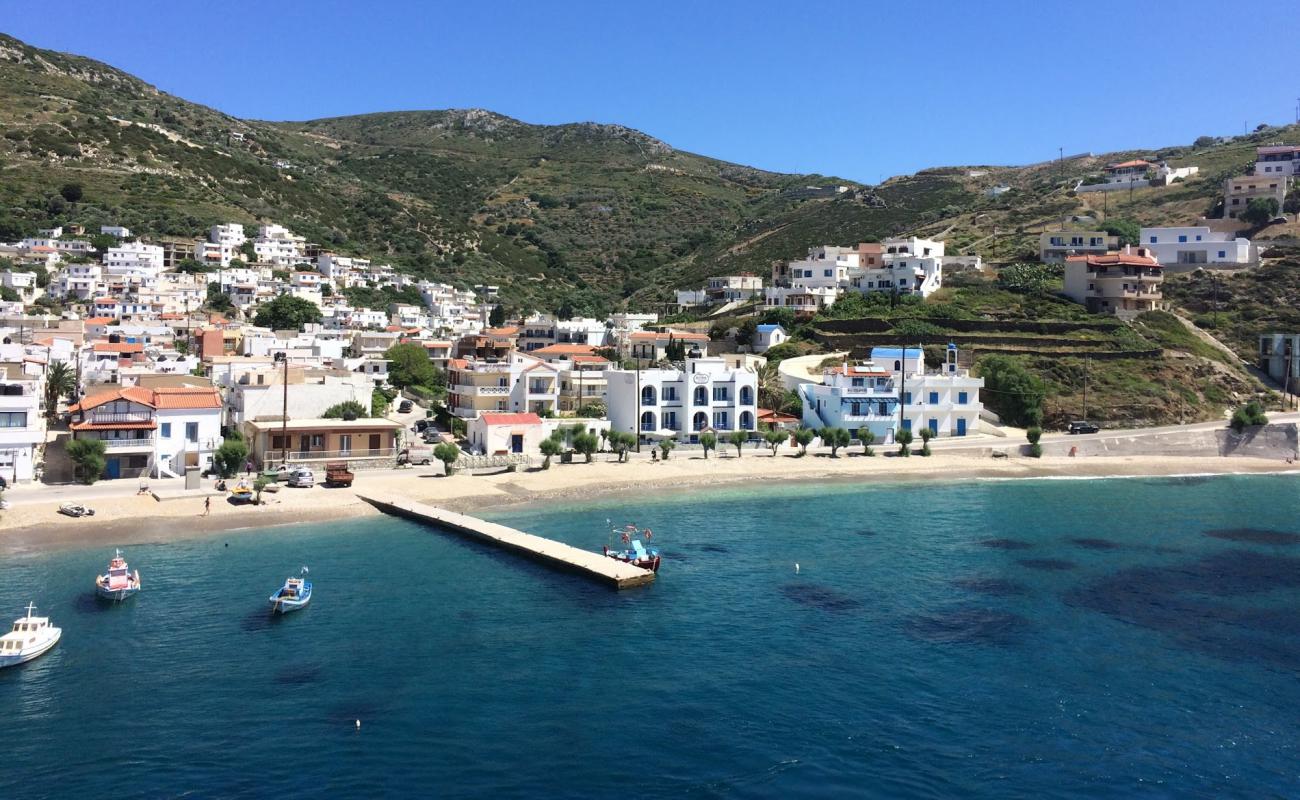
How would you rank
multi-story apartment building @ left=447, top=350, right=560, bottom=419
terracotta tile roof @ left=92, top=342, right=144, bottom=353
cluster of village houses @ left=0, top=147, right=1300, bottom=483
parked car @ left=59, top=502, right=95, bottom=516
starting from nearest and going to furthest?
parked car @ left=59, top=502, right=95, bottom=516 < cluster of village houses @ left=0, top=147, right=1300, bottom=483 < multi-story apartment building @ left=447, top=350, right=560, bottom=419 < terracotta tile roof @ left=92, top=342, right=144, bottom=353

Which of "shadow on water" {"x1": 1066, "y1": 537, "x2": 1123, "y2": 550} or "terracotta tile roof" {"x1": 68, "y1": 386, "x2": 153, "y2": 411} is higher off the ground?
"terracotta tile roof" {"x1": 68, "y1": 386, "x2": 153, "y2": 411}

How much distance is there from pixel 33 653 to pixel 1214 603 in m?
36.9

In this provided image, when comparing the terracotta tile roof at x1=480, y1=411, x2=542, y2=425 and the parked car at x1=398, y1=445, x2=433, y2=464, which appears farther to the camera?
the terracotta tile roof at x1=480, y1=411, x2=542, y2=425

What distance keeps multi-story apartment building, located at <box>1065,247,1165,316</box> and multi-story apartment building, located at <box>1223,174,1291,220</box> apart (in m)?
27.4

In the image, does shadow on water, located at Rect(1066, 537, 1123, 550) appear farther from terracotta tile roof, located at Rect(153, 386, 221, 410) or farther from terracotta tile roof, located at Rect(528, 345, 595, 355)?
terracotta tile roof, located at Rect(528, 345, 595, 355)

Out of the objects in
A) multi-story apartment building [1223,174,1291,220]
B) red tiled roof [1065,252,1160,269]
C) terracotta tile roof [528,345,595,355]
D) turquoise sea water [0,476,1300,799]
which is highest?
multi-story apartment building [1223,174,1291,220]

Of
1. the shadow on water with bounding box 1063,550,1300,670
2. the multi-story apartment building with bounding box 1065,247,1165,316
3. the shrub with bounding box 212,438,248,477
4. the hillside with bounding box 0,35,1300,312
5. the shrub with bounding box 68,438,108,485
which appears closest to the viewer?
the shadow on water with bounding box 1063,550,1300,670

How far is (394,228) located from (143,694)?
142 metres

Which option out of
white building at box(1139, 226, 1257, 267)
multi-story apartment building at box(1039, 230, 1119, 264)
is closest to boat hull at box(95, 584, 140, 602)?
multi-story apartment building at box(1039, 230, 1119, 264)

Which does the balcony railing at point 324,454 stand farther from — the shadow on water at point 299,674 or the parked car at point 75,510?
the shadow on water at point 299,674

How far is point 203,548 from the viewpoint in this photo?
3756 centimetres

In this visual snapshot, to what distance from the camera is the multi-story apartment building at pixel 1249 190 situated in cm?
10862

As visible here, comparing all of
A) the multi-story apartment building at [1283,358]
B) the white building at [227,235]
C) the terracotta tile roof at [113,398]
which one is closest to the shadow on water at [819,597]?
the terracotta tile roof at [113,398]

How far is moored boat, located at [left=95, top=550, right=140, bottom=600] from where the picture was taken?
30422mm
